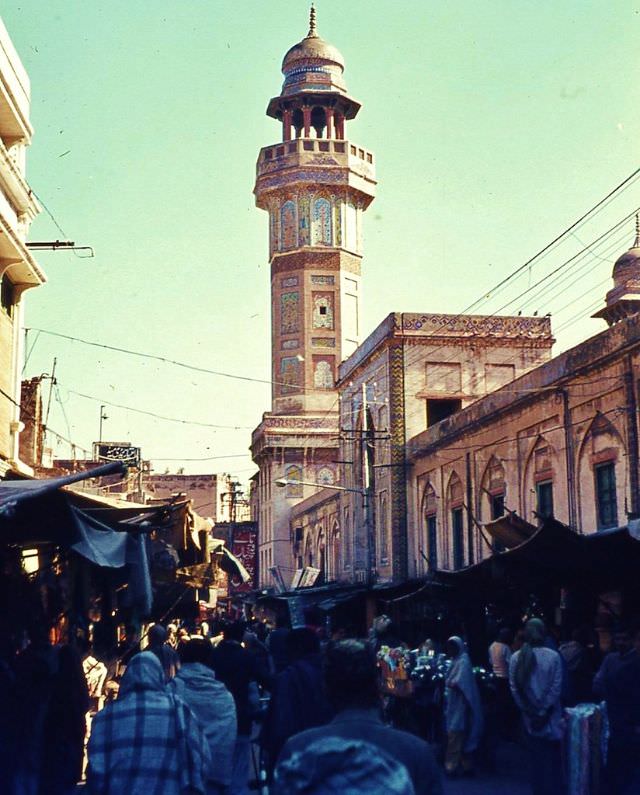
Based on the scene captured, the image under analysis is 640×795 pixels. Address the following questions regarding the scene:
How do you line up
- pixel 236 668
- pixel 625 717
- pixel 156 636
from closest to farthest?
pixel 625 717, pixel 236 668, pixel 156 636

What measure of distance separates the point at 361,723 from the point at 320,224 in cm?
5083

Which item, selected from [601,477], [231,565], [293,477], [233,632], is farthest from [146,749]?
[293,477]

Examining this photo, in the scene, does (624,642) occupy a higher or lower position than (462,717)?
higher

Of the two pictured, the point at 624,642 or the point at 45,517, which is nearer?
the point at 45,517

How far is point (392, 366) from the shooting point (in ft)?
111

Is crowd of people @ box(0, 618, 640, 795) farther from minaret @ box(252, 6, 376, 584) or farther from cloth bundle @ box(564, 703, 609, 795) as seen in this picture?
minaret @ box(252, 6, 376, 584)

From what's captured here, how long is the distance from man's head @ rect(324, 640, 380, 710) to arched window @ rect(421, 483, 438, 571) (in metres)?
26.8

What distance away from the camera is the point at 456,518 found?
29.1 m

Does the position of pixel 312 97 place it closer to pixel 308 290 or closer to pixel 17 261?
pixel 308 290

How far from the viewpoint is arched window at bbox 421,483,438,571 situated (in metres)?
30.9

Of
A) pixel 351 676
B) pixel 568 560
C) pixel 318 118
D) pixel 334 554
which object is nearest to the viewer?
pixel 351 676

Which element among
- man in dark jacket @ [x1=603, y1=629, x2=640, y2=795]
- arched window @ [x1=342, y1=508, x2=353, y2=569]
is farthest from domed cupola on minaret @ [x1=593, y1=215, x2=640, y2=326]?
man in dark jacket @ [x1=603, y1=629, x2=640, y2=795]

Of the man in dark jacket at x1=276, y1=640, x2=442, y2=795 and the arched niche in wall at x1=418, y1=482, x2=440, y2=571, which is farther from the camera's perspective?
the arched niche in wall at x1=418, y1=482, x2=440, y2=571

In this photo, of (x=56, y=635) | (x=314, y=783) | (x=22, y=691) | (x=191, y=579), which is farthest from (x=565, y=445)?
(x=314, y=783)
